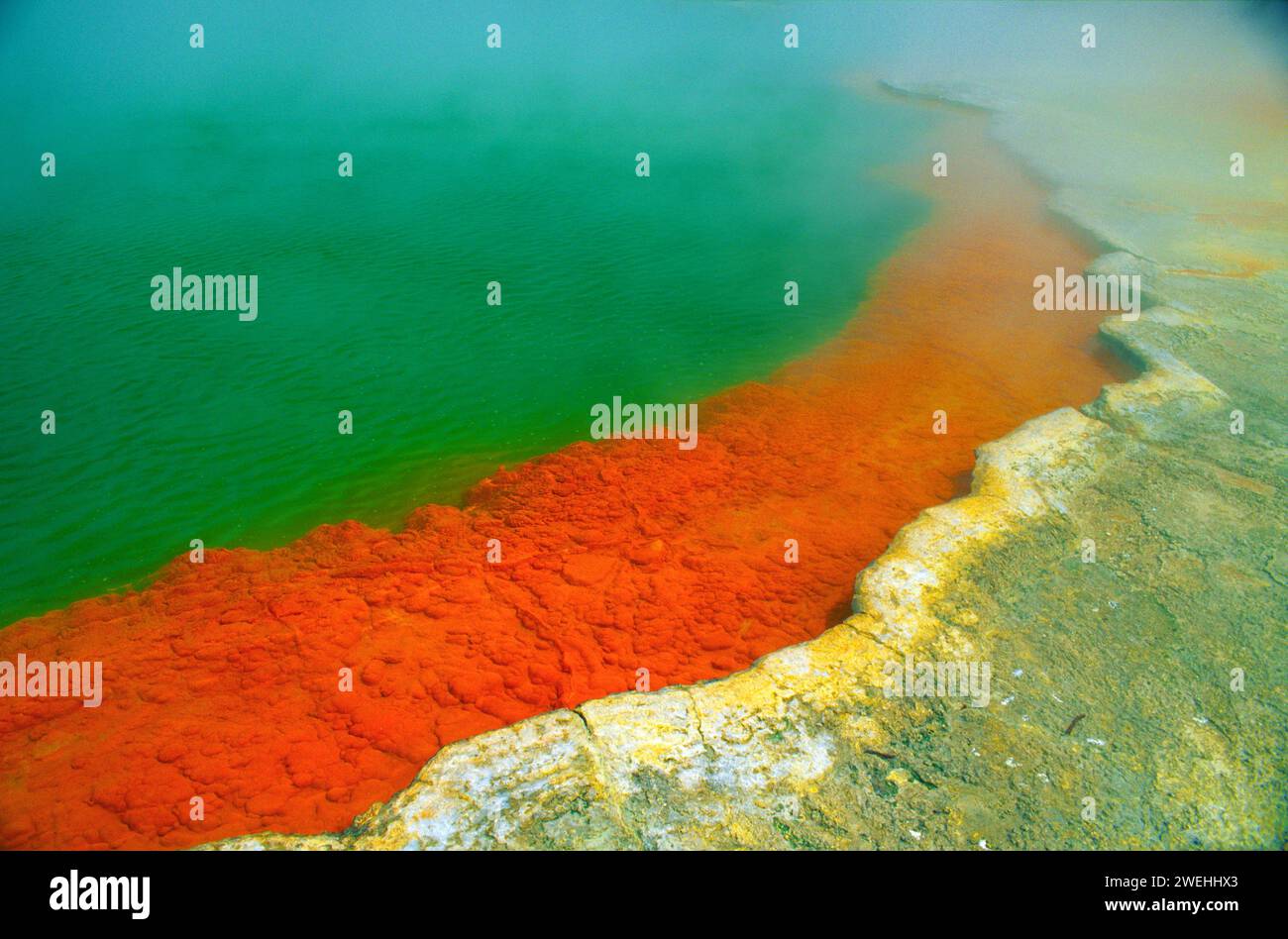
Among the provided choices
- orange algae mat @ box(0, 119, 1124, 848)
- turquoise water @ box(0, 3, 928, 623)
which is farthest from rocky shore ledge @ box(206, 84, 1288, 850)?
turquoise water @ box(0, 3, 928, 623)

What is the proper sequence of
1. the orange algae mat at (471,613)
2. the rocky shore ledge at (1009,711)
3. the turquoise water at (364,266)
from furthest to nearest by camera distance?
1. the turquoise water at (364,266)
2. the orange algae mat at (471,613)
3. the rocky shore ledge at (1009,711)

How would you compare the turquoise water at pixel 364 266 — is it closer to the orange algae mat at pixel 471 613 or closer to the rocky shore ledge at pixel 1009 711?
the orange algae mat at pixel 471 613

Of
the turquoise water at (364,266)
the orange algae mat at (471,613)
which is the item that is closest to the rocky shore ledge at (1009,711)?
the orange algae mat at (471,613)

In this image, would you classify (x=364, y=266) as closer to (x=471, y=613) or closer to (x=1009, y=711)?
(x=471, y=613)

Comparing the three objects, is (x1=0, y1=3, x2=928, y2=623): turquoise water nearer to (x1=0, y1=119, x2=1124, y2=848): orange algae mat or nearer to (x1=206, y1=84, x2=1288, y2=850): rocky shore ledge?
(x1=0, y1=119, x2=1124, y2=848): orange algae mat

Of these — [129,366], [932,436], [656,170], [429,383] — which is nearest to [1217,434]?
[932,436]

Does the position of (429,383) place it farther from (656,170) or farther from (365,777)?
(656,170)
